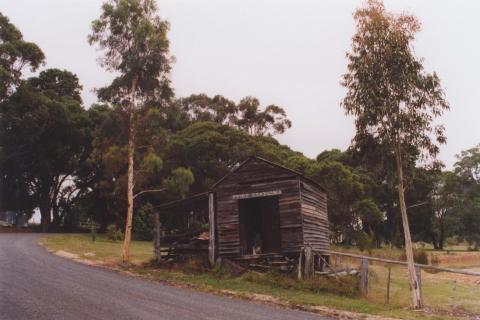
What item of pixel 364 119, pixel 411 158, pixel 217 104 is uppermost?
pixel 217 104

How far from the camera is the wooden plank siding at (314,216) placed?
21406 mm

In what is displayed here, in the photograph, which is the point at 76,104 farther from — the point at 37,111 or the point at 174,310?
the point at 174,310

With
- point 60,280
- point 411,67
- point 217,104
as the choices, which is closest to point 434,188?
point 217,104

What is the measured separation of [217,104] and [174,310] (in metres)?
53.5

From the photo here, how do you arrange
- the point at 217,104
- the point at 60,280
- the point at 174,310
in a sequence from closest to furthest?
the point at 174,310 < the point at 60,280 < the point at 217,104

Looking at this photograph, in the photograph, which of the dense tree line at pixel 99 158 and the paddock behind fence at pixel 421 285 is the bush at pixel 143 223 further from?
the paddock behind fence at pixel 421 285

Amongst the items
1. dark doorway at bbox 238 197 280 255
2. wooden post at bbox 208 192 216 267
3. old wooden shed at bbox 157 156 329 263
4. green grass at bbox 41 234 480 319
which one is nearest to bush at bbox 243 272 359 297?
green grass at bbox 41 234 480 319

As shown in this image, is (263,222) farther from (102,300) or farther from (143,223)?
(143,223)

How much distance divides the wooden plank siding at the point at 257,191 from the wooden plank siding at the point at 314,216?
0.52m

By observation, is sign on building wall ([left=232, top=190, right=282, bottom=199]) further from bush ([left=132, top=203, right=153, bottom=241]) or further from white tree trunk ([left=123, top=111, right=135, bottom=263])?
bush ([left=132, top=203, right=153, bottom=241])

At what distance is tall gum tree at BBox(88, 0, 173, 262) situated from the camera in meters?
25.0

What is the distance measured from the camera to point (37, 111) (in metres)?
44.5

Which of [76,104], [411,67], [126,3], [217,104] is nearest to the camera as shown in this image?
[411,67]

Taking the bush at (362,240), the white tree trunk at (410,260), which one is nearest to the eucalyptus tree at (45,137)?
the bush at (362,240)
